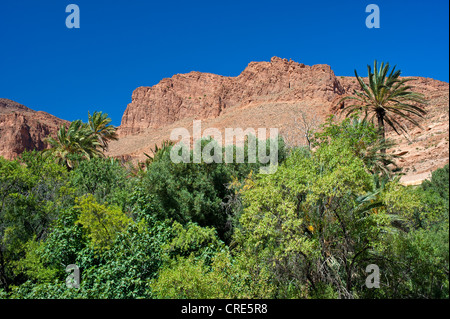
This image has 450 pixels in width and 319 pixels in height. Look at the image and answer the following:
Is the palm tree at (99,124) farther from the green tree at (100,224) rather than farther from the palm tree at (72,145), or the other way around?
the green tree at (100,224)

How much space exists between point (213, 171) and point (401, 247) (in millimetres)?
8125

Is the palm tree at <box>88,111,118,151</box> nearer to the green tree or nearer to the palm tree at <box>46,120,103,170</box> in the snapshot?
the palm tree at <box>46,120,103,170</box>

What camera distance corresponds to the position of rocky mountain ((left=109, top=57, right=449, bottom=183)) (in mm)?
27594

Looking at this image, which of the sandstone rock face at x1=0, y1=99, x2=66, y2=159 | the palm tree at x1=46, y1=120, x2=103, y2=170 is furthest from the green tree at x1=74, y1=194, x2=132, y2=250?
the sandstone rock face at x1=0, y1=99, x2=66, y2=159

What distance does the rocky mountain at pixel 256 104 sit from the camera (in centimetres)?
2759

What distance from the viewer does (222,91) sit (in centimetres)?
9881

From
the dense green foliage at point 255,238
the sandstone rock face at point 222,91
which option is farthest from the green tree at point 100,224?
the sandstone rock face at point 222,91

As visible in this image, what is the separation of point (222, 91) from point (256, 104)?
1720 centimetres

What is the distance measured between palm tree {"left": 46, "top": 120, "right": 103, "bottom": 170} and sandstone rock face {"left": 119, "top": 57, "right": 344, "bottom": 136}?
195 ft

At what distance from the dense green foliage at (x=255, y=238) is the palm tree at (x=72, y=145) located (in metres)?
9.44

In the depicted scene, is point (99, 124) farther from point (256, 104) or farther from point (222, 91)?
point (222, 91)

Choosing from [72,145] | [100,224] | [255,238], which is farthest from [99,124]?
[255,238]
